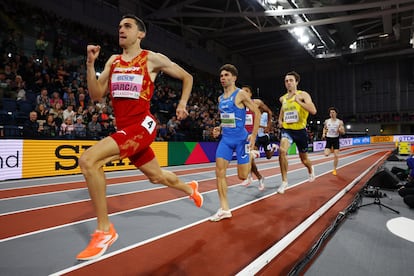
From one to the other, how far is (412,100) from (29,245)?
37353 millimetres

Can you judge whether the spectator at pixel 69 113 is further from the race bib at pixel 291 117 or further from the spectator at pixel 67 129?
the race bib at pixel 291 117

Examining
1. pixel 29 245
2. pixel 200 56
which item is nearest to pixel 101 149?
pixel 29 245

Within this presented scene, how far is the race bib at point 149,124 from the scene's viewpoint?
2.66m

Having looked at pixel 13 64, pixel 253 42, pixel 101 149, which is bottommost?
pixel 101 149

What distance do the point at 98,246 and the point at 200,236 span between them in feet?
3.61

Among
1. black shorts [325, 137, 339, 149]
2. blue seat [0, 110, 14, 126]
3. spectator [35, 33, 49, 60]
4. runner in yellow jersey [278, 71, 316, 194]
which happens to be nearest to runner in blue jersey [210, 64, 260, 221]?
runner in yellow jersey [278, 71, 316, 194]

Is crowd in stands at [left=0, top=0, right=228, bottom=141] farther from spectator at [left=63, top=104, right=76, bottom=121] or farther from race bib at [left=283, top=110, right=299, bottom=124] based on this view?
race bib at [left=283, top=110, right=299, bottom=124]

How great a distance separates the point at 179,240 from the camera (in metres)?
2.87

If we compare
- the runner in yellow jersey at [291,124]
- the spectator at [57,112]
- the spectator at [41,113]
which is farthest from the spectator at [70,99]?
the runner in yellow jersey at [291,124]

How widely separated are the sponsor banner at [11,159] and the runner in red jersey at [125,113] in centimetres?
564

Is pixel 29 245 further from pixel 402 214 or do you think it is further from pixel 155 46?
pixel 155 46

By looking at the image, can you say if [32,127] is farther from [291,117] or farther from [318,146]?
[318,146]

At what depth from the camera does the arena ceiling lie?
55.1 ft

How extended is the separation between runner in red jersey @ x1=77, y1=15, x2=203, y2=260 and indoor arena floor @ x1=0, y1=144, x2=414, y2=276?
0.39m
